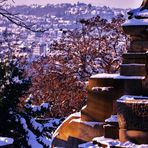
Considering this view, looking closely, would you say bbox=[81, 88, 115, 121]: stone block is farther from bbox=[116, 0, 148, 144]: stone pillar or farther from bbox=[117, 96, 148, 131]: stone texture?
bbox=[117, 96, 148, 131]: stone texture

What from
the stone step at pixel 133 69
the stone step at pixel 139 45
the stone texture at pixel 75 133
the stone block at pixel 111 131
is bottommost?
the stone texture at pixel 75 133

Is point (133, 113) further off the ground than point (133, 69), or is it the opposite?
point (133, 69)

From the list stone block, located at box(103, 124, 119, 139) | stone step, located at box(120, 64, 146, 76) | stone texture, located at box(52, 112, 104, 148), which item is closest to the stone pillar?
stone step, located at box(120, 64, 146, 76)

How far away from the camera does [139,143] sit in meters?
7.42

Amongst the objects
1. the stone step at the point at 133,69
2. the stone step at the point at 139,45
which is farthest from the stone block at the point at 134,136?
the stone step at the point at 139,45

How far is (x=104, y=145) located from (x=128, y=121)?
52 centimetres

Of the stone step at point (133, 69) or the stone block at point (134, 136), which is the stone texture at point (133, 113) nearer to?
the stone block at point (134, 136)

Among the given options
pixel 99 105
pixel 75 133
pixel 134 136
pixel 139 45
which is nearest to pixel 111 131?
pixel 134 136

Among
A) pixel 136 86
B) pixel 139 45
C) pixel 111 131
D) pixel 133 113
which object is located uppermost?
pixel 139 45

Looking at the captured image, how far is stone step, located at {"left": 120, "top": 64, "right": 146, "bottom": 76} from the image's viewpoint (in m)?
8.40

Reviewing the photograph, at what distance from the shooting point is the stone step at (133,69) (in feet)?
27.6

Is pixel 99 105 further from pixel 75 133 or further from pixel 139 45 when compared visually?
pixel 139 45

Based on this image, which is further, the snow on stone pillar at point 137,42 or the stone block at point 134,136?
the snow on stone pillar at point 137,42

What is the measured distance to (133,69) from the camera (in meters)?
8.49
